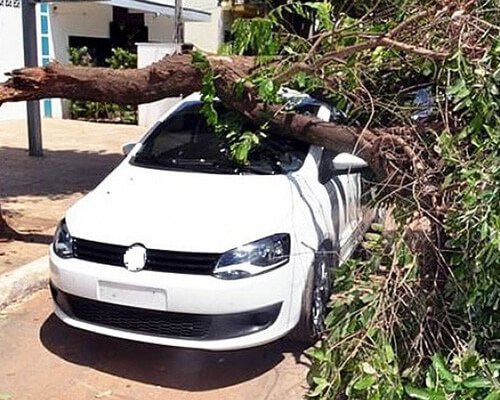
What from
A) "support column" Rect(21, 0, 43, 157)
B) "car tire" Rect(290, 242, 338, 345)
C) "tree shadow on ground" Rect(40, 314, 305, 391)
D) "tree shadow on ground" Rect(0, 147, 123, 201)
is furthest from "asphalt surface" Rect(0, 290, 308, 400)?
"support column" Rect(21, 0, 43, 157)

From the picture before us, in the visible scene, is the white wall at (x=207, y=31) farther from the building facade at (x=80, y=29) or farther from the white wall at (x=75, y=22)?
the white wall at (x=75, y=22)

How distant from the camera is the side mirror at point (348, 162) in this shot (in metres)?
4.94

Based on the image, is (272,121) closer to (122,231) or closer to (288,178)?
(288,178)

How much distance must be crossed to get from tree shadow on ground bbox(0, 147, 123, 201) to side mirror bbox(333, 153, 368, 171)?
4876mm

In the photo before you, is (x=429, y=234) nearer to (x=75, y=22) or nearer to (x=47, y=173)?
(x=47, y=173)

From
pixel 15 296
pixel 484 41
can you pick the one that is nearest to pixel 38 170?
pixel 15 296

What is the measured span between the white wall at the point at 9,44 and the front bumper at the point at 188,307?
12948mm

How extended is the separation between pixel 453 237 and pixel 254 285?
1.24 meters

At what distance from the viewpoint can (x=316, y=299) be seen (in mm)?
4699

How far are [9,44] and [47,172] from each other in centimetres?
721

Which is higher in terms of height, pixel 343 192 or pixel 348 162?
pixel 348 162

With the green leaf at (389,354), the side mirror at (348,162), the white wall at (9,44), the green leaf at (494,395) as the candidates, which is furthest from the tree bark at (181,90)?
the white wall at (9,44)

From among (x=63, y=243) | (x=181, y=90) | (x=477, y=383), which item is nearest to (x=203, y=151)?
(x=181, y=90)

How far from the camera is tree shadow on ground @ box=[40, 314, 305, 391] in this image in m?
4.32
